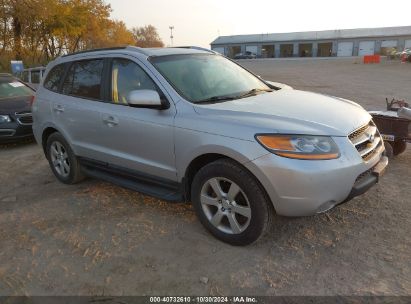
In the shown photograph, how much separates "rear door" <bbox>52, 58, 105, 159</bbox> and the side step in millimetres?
229

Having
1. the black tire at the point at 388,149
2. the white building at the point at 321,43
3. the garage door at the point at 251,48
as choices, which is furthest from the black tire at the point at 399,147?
the garage door at the point at 251,48

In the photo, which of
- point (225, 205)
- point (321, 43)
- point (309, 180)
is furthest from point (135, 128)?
point (321, 43)

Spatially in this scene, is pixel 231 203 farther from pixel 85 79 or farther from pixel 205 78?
pixel 85 79

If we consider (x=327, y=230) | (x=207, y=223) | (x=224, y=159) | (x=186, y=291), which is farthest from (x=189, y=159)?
(x=327, y=230)

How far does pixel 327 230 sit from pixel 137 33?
7771 cm

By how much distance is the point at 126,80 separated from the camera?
4.04m

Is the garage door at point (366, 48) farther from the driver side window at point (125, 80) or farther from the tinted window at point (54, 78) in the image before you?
the driver side window at point (125, 80)

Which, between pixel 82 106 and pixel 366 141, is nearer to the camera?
pixel 366 141

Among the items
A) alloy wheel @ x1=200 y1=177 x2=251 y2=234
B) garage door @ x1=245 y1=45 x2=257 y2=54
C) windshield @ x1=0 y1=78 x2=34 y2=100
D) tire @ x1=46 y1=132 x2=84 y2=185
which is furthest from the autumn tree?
garage door @ x1=245 y1=45 x2=257 y2=54

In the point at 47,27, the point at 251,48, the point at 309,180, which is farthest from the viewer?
the point at 251,48

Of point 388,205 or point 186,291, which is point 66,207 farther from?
point 388,205

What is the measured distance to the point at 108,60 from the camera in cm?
422

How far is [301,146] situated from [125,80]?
6.92ft

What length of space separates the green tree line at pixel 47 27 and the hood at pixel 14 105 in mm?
17584
